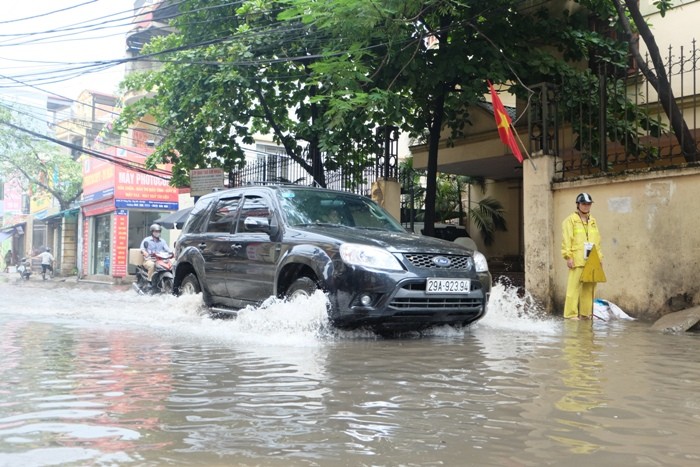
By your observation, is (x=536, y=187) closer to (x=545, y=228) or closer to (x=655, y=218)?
(x=545, y=228)

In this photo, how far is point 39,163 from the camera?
32.7 metres

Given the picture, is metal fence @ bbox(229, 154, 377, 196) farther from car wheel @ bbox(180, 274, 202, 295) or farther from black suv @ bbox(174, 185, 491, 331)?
black suv @ bbox(174, 185, 491, 331)

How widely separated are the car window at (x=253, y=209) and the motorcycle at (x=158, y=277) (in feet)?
15.7

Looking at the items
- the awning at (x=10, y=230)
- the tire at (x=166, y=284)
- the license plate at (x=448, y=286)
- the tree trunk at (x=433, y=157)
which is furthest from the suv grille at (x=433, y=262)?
the awning at (x=10, y=230)

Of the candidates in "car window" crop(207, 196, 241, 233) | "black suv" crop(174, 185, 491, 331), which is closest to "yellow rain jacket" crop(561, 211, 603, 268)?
"black suv" crop(174, 185, 491, 331)

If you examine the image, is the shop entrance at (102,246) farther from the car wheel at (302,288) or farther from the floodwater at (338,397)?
the car wheel at (302,288)

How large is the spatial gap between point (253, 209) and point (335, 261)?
6.04 feet

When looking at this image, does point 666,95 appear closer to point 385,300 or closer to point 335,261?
point 385,300

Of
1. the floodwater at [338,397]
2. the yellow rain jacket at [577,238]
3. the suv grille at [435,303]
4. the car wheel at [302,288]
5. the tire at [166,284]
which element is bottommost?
the floodwater at [338,397]

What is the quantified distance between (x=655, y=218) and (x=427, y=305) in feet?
14.9

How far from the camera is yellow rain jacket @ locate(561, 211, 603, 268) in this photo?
8.45m

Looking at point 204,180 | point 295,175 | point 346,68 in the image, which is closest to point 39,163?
point 295,175

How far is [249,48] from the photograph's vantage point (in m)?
13.7

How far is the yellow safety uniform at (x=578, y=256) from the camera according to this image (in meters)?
8.46
